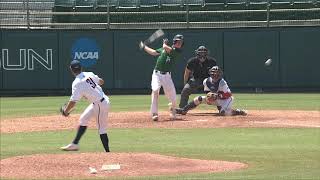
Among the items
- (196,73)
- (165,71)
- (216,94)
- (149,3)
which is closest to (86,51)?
(149,3)

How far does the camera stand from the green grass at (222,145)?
9.54 metres

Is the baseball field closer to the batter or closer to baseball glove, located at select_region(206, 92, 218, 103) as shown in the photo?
baseball glove, located at select_region(206, 92, 218, 103)

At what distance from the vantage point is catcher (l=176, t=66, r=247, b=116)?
1673 cm

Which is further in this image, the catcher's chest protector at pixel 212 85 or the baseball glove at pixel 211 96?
the catcher's chest protector at pixel 212 85

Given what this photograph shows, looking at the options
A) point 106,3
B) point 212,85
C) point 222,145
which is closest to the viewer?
point 222,145

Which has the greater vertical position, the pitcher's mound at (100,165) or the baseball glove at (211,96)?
the baseball glove at (211,96)

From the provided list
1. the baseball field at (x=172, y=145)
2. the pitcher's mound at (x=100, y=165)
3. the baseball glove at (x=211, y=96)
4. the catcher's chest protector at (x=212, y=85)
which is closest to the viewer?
the pitcher's mound at (x=100, y=165)

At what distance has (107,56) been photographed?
28.8 metres

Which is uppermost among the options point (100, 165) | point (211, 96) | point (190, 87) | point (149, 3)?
point (149, 3)

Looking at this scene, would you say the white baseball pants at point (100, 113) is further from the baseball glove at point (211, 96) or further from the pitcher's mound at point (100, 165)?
the baseball glove at point (211, 96)

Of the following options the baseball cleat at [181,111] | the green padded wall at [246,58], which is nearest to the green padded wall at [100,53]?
the green padded wall at [246,58]

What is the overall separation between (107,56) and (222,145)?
16.9 metres

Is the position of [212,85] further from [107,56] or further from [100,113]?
[107,56]

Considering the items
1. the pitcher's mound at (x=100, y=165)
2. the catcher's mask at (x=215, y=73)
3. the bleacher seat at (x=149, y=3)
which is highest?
the bleacher seat at (x=149, y=3)
